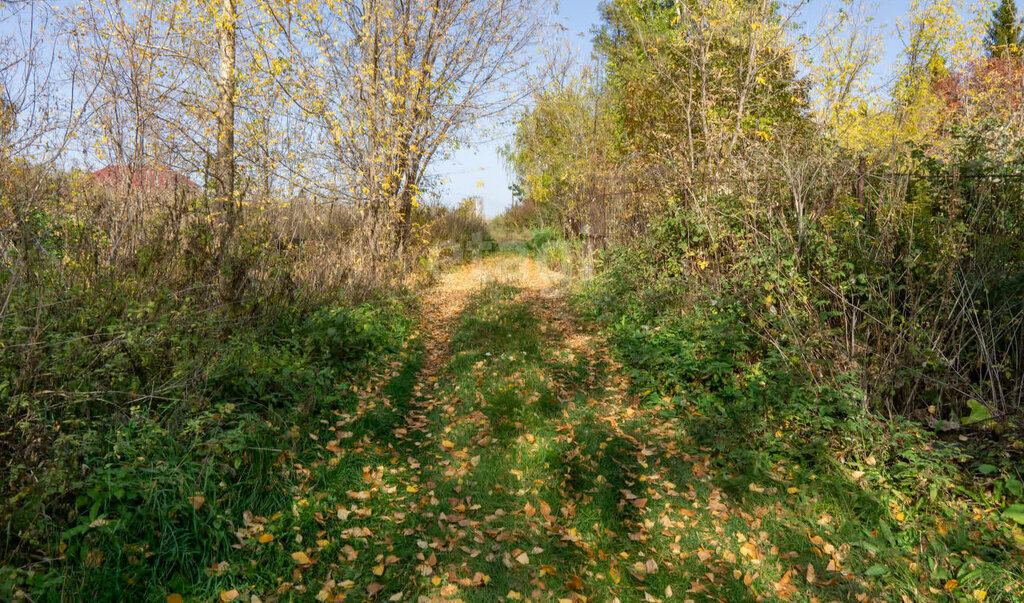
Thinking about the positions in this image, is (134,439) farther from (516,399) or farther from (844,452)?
(844,452)

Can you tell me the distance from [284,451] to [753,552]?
3.54 metres

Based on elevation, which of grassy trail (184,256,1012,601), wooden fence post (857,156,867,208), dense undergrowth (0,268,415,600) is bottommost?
grassy trail (184,256,1012,601)

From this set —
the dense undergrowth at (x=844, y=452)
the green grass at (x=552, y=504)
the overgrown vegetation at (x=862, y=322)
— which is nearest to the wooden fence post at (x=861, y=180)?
the overgrown vegetation at (x=862, y=322)

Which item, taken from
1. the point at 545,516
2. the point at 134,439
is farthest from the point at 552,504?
the point at 134,439

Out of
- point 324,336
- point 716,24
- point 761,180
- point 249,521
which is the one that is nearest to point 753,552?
point 249,521

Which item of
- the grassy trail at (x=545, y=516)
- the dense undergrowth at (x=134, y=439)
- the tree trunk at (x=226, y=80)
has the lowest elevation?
the grassy trail at (x=545, y=516)

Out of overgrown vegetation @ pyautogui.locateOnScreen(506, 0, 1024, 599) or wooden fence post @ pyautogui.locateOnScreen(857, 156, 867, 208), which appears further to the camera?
wooden fence post @ pyautogui.locateOnScreen(857, 156, 867, 208)

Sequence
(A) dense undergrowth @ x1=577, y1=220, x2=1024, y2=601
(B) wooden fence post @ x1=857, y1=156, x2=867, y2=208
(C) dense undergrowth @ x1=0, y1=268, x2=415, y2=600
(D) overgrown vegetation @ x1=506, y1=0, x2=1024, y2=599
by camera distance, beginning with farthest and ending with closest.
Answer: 1. (B) wooden fence post @ x1=857, y1=156, x2=867, y2=208
2. (D) overgrown vegetation @ x1=506, y1=0, x2=1024, y2=599
3. (A) dense undergrowth @ x1=577, y1=220, x2=1024, y2=601
4. (C) dense undergrowth @ x1=0, y1=268, x2=415, y2=600

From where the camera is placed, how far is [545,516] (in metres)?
3.97

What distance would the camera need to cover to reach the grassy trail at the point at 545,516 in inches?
128

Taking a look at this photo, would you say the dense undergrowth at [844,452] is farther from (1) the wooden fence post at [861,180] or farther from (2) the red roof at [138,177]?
(2) the red roof at [138,177]

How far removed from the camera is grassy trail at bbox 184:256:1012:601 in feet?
10.7

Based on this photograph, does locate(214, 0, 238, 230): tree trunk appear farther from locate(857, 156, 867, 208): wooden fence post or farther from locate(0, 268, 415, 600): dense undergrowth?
locate(857, 156, 867, 208): wooden fence post

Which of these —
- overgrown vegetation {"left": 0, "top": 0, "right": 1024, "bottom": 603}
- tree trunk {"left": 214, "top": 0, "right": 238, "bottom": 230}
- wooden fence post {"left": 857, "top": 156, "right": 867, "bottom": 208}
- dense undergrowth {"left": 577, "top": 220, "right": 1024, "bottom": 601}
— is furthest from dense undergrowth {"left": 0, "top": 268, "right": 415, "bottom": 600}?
wooden fence post {"left": 857, "top": 156, "right": 867, "bottom": 208}
